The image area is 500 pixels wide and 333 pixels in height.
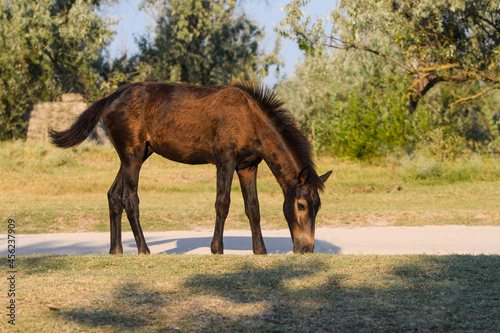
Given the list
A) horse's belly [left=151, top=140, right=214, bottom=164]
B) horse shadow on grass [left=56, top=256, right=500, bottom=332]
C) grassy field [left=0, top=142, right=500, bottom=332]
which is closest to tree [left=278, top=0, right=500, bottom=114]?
grassy field [left=0, top=142, right=500, bottom=332]

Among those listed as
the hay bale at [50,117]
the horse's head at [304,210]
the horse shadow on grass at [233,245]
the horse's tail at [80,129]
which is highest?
the hay bale at [50,117]

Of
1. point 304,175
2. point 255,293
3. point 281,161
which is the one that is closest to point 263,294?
point 255,293

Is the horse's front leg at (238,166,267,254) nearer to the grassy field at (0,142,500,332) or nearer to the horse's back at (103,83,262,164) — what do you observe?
the horse's back at (103,83,262,164)

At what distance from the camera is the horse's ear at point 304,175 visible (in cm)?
712

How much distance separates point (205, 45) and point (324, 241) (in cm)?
2391

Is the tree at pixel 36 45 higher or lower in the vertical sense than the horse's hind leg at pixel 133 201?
higher

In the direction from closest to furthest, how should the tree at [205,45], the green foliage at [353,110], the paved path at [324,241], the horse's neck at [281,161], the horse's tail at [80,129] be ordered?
the horse's neck at [281,161] → the horse's tail at [80,129] → the paved path at [324,241] → the green foliage at [353,110] → the tree at [205,45]

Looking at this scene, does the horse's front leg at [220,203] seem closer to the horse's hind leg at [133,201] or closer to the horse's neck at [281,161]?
the horse's neck at [281,161]

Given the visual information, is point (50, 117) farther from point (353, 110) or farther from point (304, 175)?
point (304, 175)

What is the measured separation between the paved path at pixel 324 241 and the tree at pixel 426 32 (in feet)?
34.0

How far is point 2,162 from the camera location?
19.9 meters

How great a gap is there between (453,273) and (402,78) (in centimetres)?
1912

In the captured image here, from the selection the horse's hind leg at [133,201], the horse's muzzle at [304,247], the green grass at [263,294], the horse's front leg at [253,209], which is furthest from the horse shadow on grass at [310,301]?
the horse's hind leg at [133,201]

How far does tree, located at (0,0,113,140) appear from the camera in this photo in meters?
25.9
